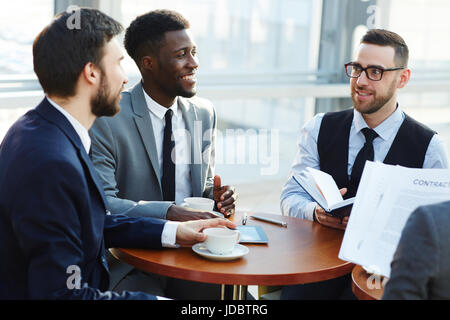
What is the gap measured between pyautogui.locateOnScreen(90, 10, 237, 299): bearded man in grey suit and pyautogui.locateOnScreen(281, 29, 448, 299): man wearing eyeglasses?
46 cm

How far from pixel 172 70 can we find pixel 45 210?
1.33m

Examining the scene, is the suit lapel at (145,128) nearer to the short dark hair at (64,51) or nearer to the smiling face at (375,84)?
the short dark hair at (64,51)

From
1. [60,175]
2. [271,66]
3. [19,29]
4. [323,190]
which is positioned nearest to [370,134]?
[323,190]

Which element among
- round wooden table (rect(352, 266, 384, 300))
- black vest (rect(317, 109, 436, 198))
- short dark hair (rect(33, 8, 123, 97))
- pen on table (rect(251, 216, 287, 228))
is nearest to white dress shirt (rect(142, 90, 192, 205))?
pen on table (rect(251, 216, 287, 228))

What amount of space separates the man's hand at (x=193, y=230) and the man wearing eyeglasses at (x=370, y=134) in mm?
637

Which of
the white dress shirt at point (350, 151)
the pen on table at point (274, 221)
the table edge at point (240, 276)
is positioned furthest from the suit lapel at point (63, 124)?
the white dress shirt at point (350, 151)

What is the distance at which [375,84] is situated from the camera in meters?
2.66

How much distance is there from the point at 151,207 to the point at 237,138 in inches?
114

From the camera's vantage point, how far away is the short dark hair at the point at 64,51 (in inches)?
62.5

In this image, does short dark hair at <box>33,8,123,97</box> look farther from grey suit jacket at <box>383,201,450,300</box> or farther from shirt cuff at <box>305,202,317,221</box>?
shirt cuff at <box>305,202,317,221</box>

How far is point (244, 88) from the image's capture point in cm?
440

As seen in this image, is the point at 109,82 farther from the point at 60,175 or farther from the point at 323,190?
the point at 323,190

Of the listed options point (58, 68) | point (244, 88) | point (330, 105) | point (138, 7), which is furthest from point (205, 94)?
point (58, 68)
